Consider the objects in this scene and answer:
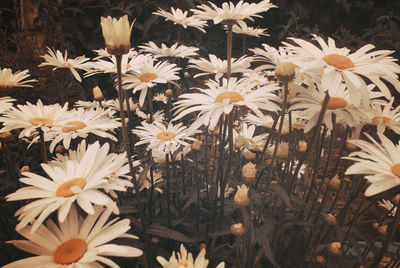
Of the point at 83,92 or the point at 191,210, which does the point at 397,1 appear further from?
the point at 83,92

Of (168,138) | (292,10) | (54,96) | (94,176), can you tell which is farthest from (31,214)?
(292,10)

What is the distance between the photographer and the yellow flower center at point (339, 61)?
30.5 inches

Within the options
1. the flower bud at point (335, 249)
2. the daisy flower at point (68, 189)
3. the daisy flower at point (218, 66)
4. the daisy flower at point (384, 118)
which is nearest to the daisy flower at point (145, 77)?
the daisy flower at point (218, 66)

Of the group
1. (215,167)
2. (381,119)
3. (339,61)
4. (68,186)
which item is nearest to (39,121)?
(68,186)

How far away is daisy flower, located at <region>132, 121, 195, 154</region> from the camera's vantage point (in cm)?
115

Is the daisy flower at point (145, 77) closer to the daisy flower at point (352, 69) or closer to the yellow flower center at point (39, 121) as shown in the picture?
the yellow flower center at point (39, 121)

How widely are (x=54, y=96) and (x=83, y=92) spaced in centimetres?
31

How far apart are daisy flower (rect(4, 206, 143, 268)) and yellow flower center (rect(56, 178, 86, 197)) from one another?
48mm

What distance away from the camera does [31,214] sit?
23.2 inches

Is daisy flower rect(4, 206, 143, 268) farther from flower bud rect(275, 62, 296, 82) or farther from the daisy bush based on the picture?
flower bud rect(275, 62, 296, 82)

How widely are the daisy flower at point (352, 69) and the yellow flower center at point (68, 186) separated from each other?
2.33 ft

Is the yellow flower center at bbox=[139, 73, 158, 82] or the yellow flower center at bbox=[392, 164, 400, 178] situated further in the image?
the yellow flower center at bbox=[139, 73, 158, 82]

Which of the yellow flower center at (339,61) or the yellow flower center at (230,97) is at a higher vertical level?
the yellow flower center at (339,61)

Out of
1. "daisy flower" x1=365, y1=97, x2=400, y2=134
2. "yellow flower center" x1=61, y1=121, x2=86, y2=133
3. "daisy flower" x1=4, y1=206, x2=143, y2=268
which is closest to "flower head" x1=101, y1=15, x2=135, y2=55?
"yellow flower center" x1=61, y1=121, x2=86, y2=133
